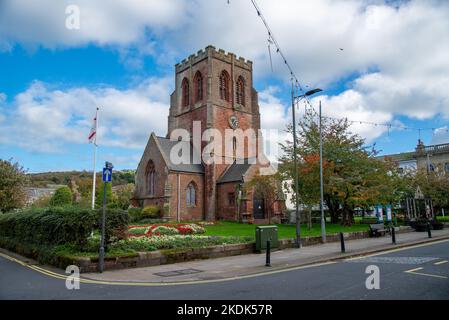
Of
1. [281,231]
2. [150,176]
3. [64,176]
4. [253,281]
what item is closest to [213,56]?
[150,176]

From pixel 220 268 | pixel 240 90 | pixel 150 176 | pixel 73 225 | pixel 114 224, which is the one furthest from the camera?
pixel 240 90

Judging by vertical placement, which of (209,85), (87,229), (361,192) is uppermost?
(209,85)

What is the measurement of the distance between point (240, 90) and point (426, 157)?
109 ft

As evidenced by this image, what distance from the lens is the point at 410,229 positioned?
2825 cm

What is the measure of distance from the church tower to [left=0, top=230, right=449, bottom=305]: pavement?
27.8 m

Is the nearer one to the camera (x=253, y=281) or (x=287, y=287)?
(x=287, y=287)

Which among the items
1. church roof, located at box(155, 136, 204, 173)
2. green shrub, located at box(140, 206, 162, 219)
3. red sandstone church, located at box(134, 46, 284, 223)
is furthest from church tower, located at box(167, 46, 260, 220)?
green shrub, located at box(140, 206, 162, 219)

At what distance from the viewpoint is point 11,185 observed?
34125 mm

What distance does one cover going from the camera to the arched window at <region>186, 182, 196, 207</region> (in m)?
39.9

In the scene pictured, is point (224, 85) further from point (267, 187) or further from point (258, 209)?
point (258, 209)

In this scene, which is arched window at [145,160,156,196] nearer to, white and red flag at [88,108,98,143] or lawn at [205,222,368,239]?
lawn at [205,222,368,239]

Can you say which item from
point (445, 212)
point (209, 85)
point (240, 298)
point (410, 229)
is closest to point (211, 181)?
point (209, 85)

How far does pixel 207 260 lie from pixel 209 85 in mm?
32400

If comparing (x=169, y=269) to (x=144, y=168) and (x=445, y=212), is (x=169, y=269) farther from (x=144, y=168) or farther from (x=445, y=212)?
(x=445, y=212)
